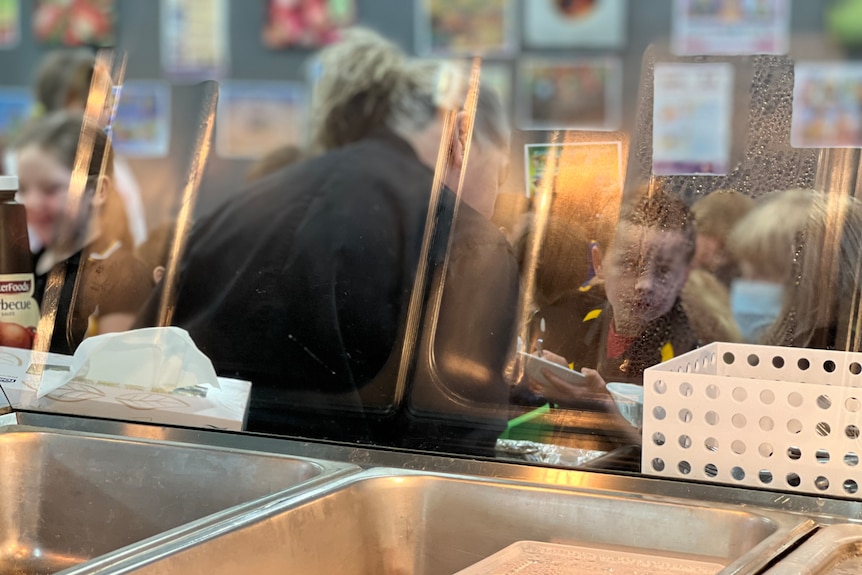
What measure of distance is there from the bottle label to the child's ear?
2.70 feet

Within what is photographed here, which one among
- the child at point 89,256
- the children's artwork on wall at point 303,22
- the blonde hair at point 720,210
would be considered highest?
the children's artwork on wall at point 303,22

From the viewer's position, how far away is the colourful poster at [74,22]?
211cm

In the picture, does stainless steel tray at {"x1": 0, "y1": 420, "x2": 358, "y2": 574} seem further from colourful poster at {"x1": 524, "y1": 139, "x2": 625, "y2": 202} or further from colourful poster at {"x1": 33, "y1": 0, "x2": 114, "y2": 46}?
colourful poster at {"x1": 33, "y1": 0, "x2": 114, "y2": 46}

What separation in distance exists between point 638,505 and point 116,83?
1125 mm

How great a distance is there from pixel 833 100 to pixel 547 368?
3.05 ft

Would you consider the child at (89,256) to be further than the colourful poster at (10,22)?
No

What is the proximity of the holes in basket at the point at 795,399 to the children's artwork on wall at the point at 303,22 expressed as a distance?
1.41m

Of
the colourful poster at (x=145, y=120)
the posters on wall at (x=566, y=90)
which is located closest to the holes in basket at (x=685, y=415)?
the posters on wall at (x=566, y=90)

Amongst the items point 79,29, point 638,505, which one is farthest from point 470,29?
point 638,505

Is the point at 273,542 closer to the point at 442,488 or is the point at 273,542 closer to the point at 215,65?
the point at 442,488

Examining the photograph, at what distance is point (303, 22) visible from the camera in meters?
2.11

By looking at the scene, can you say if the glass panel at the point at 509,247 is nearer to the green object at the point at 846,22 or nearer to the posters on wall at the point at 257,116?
the green object at the point at 846,22

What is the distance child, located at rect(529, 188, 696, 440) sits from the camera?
1146 millimetres

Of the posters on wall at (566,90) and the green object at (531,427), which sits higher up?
the posters on wall at (566,90)
